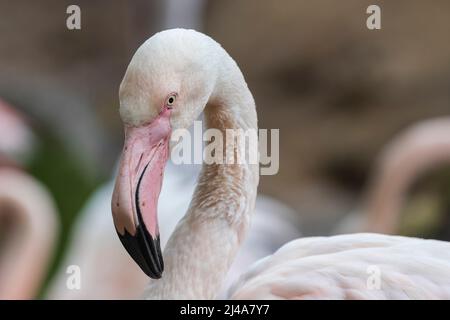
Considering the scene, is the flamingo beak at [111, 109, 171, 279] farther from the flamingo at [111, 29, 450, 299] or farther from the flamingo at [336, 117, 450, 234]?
the flamingo at [336, 117, 450, 234]

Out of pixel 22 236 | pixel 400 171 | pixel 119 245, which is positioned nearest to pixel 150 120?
pixel 119 245

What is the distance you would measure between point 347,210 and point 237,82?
7.26 ft

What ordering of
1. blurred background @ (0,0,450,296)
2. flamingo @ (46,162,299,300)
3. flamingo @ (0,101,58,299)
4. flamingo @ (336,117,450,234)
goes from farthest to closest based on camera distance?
1. blurred background @ (0,0,450,296)
2. flamingo @ (336,117,450,234)
3. flamingo @ (0,101,58,299)
4. flamingo @ (46,162,299,300)

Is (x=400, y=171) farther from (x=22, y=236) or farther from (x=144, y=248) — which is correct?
(x=144, y=248)

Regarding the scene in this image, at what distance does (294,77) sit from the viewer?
3.92 m

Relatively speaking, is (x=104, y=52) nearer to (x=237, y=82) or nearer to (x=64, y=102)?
(x=64, y=102)

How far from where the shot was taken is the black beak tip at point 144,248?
127 centimetres

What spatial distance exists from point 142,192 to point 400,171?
1782mm

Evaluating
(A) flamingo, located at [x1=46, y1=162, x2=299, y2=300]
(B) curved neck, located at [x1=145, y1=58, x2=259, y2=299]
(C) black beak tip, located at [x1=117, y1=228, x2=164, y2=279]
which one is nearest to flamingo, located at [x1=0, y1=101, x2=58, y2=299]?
(A) flamingo, located at [x1=46, y1=162, x2=299, y2=300]

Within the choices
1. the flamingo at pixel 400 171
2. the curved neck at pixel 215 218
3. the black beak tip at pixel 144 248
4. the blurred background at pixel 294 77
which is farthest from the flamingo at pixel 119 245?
the blurred background at pixel 294 77

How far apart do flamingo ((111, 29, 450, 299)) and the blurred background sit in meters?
2.09

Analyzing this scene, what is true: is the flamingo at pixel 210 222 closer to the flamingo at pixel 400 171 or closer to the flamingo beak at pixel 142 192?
the flamingo beak at pixel 142 192

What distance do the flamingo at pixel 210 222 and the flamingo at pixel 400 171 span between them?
1.34 metres

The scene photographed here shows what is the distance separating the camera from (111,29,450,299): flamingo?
127cm
